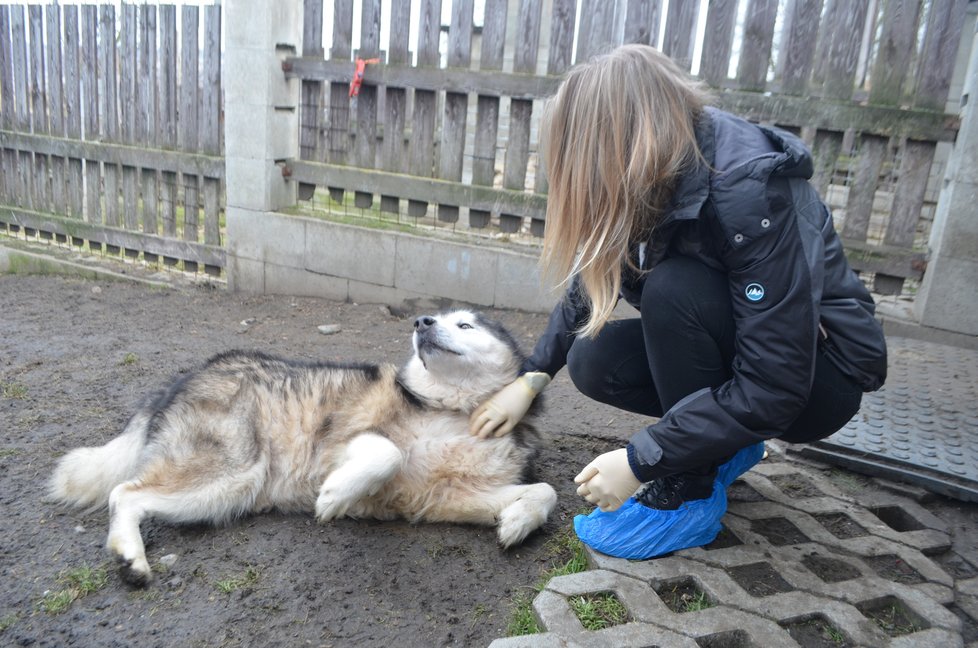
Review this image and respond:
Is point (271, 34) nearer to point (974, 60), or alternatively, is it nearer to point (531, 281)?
point (531, 281)

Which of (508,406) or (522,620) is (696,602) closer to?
(522,620)

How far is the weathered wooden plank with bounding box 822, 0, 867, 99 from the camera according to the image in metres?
4.39

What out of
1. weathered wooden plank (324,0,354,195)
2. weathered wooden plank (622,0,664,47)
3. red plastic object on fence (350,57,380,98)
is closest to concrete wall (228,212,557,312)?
weathered wooden plank (324,0,354,195)

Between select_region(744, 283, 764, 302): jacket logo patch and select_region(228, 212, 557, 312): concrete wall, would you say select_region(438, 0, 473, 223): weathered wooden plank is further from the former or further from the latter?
select_region(744, 283, 764, 302): jacket logo patch

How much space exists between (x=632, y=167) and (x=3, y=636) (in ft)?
7.10

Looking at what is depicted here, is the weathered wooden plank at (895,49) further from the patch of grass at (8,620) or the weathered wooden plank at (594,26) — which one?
the patch of grass at (8,620)

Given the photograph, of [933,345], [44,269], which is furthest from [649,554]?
[44,269]

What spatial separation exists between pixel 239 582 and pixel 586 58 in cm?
386

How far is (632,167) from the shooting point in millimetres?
2012

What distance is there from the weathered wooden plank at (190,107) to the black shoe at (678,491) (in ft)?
16.6

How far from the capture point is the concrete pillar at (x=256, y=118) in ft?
17.9

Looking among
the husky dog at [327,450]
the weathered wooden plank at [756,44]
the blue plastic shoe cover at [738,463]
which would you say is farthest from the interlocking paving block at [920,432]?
the weathered wooden plank at [756,44]

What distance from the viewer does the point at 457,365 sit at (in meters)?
2.96

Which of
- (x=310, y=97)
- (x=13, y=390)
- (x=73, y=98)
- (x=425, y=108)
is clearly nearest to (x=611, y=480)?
(x=13, y=390)
